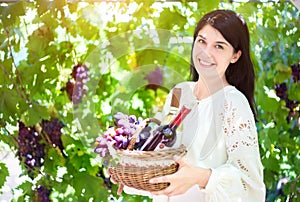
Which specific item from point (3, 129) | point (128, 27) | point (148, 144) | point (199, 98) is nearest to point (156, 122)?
point (148, 144)

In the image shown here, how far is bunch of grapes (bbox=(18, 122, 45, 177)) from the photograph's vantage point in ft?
7.16

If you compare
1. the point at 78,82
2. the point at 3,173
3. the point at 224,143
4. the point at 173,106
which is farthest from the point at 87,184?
the point at 224,143

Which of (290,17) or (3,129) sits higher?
(290,17)

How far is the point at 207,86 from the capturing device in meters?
1.51

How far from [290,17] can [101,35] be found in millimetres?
666

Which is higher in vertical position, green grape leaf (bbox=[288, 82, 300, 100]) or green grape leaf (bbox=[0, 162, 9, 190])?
green grape leaf (bbox=[288, 82, 300, 100])

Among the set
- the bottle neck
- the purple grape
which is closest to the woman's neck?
the bottle neck

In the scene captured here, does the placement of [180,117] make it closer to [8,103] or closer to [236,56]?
[236,56]

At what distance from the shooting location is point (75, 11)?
2098 mm

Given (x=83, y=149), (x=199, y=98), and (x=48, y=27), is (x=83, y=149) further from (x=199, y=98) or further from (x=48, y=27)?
(x=199, y=98)

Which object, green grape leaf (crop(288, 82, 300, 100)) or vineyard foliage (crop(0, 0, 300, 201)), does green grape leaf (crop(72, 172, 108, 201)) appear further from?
green grape leaf (crop(288, 82, 300, 100))

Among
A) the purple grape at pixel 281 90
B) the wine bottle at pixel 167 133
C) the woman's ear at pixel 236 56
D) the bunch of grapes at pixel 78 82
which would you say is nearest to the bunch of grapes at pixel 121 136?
the wine bottle at pixel 167 133

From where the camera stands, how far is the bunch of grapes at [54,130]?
2.19 m

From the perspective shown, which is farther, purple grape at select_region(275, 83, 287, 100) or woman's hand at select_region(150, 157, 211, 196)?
purple grape at select_region(275, 83, 287, 100)
